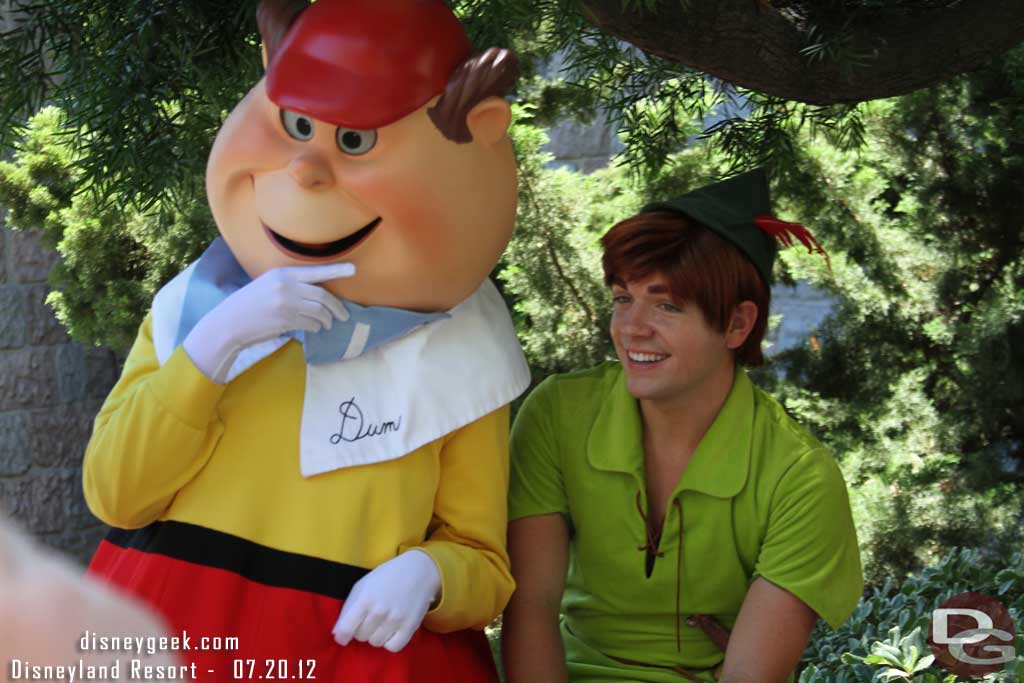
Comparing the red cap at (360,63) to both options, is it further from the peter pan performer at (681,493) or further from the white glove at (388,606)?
the white glove at (388,606)

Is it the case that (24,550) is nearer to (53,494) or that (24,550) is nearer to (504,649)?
(504,649)

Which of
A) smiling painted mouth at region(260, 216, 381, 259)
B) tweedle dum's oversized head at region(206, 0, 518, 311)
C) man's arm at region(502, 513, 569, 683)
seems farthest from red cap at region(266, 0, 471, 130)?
man's arm at region(502, 513, 569, 683)

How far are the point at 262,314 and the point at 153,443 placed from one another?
0.24 metres

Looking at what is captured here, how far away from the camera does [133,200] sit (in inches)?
78.2

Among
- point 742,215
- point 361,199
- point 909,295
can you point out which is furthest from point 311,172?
point 909,295

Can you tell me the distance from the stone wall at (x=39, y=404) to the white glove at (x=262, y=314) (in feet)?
9.96

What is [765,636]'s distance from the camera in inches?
77.9

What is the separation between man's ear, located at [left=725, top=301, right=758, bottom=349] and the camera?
2.15 metres

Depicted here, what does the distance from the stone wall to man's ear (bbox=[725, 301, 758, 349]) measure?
3127 millimetres

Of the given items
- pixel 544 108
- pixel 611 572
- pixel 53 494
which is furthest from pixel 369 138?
pixel 53 494

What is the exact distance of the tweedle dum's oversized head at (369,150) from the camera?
5.69ft

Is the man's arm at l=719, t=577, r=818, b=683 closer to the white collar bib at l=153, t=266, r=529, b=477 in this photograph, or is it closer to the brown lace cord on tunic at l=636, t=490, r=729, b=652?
the brown lace cord on tunic at l=636, t=490, r=729, b=652

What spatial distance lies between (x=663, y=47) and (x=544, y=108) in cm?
191

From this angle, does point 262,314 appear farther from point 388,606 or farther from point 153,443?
point 388,606
